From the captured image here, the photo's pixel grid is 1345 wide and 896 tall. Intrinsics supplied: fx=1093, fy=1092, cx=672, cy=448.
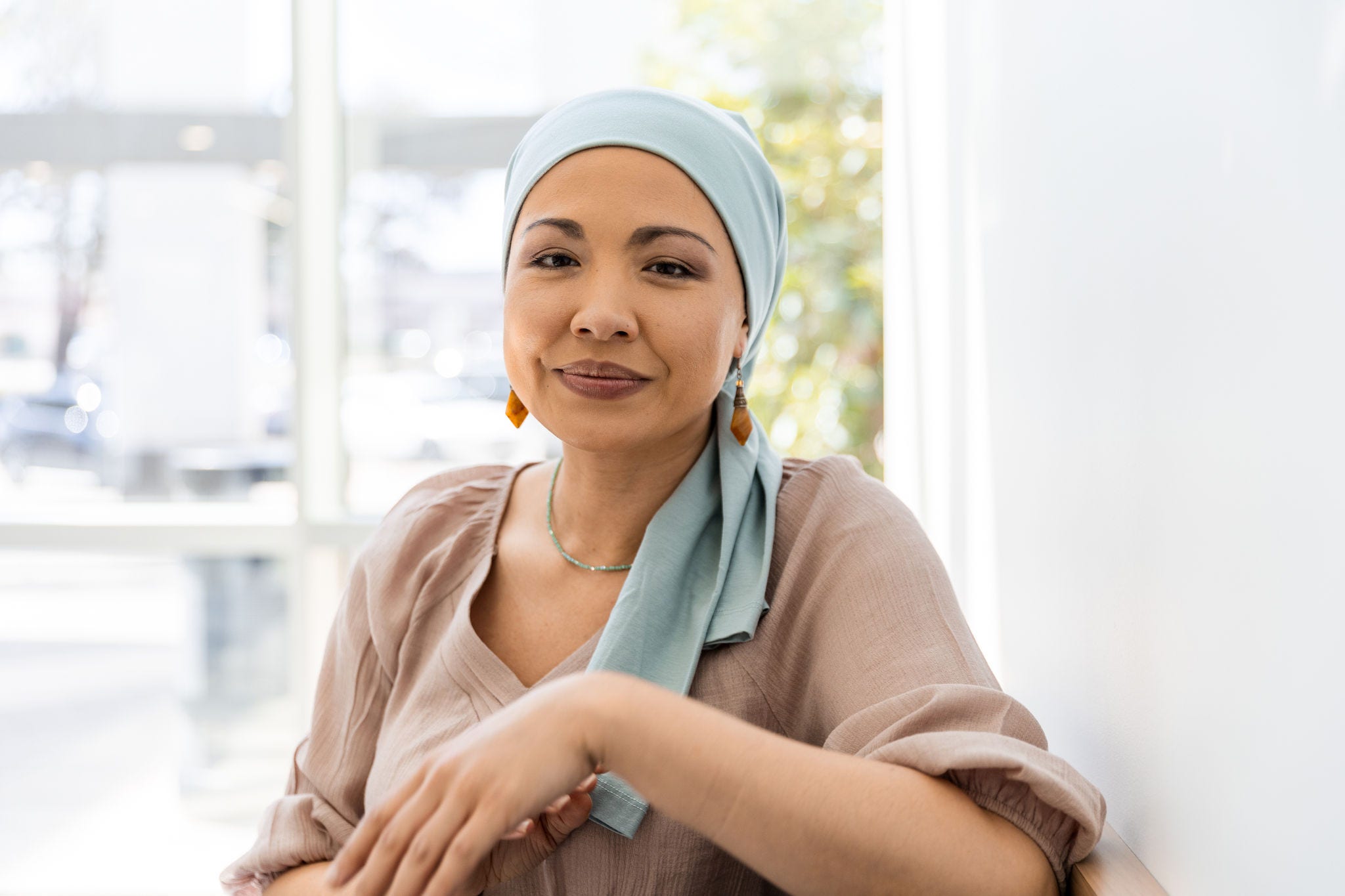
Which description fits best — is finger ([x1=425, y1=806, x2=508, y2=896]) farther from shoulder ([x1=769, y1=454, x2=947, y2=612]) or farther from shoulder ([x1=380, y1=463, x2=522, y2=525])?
shoulder ([x1=380, y1=463, x2=522, y2=525])

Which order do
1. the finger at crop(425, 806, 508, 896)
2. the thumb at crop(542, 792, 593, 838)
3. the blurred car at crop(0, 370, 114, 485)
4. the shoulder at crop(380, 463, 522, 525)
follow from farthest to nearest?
the blurred car at crop(0, 370, 114, 485), the shoulder at crop(380, 463, 522, 525), the thumb at crop(542, 792, 593, 838), the finger at crop(425, 806, 508, 896)

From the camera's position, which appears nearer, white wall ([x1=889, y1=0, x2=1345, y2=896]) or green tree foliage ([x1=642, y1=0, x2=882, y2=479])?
white wall ([x1=889, y1=0, x2=1345, y2=896])

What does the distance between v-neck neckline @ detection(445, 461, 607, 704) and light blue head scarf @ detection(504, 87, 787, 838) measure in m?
0.06

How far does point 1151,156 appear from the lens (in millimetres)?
1004

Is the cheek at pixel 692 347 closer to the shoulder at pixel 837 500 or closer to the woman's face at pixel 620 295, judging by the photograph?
the woman's face at pixel 620 295

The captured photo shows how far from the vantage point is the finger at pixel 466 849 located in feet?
2.95

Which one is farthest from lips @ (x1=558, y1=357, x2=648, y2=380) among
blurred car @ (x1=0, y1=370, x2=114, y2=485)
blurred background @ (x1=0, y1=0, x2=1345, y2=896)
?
blurred car @ (x1=0, y1=370, x2=114, y2=485)

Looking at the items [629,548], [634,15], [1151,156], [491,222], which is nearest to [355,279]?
[491,222]

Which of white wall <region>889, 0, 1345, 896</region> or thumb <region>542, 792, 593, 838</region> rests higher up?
white wall <region>889, 0, 1345, 896</region>

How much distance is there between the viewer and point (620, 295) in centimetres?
123

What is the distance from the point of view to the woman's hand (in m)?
0.91

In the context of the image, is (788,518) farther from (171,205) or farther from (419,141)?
(171,205)

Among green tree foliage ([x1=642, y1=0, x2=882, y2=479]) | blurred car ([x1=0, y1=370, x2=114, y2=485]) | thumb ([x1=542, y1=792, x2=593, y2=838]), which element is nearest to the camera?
thumb ([x1=542, y1=792, x2=593, y2=838])

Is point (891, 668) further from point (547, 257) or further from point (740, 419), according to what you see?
point (547, 257)
